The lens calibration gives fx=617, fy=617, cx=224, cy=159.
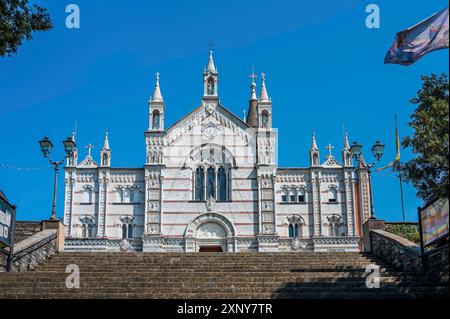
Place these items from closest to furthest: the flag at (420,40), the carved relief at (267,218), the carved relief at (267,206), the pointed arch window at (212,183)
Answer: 1. the flag at (420,40)
2. the carved relief at (267,218)
3. the carved relief at (267,206)
4. the pointed arch window at (212,183)

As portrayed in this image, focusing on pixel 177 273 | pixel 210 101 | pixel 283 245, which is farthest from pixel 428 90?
pixel 210 101

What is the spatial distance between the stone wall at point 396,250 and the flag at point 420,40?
6469 mm

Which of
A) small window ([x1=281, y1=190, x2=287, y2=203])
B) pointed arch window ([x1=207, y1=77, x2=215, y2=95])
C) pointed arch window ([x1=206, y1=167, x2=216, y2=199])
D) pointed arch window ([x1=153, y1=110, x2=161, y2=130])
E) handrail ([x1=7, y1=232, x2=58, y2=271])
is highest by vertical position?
pointed arch window ([x1=207, y1=77, x2=215, y2=95])

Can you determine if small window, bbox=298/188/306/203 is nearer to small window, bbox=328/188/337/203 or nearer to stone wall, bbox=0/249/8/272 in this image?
small window, bbox=328/188/337/203

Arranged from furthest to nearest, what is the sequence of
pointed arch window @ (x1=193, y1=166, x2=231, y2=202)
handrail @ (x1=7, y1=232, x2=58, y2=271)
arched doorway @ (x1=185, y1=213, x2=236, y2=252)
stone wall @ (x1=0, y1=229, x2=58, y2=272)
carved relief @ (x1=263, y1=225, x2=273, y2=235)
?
pointed arch window @ (x1=193, y1=166, x2=231, y2=202)
carved relief @ (x1=263, y1=225, x2=273, y2=235)
arched doorway @ (x1=185, y1=213, x2=236, y2=252)
stone wall @ (x1=0, y1=229, x2=58, y2=272)
handrail @ (x1=7, y1=232, x2=58, y2=271)

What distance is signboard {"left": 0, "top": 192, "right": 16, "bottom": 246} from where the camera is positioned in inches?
746

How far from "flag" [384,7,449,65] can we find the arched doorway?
2859 centimetres

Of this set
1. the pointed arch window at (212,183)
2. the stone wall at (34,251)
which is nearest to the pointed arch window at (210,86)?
the pointed arch window at (212,183)

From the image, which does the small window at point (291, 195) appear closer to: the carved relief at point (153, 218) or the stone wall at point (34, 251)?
the carved relief at point (153, 218)

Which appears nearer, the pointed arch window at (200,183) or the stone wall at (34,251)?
the stone wall at (34,251)

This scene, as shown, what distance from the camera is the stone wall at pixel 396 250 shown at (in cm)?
1922

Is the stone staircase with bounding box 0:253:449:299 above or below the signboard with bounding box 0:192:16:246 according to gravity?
below

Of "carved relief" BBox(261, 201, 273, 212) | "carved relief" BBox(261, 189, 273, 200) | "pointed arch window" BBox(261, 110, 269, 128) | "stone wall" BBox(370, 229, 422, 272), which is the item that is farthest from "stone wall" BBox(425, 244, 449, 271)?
"pointed arch window" BBox(261, 110, 269, 128)
